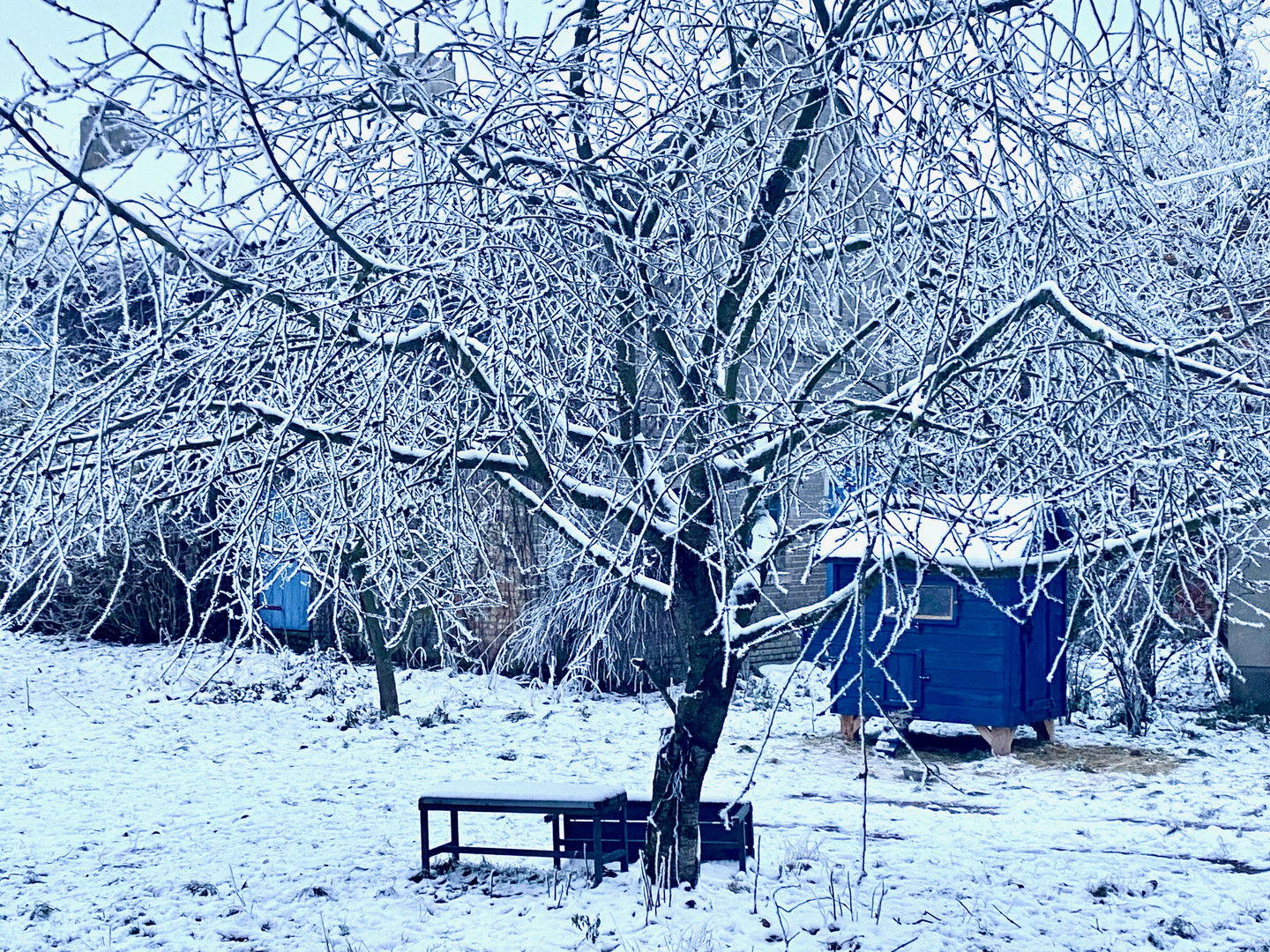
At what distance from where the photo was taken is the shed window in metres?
10.0

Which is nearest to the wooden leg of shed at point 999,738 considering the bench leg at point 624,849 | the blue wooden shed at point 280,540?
the bench leg at point 624,849

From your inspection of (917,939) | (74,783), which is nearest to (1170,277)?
(917,939)

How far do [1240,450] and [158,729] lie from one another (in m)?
10.2

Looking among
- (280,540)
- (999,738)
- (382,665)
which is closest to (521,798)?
(280,540)

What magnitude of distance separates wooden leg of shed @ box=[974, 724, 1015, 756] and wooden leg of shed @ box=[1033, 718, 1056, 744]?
21.0 inches

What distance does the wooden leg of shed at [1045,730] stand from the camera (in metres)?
10.4

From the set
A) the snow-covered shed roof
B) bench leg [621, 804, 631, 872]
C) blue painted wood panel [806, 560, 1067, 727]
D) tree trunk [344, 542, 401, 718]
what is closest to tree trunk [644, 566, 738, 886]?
bench leg [621, 804, 631, 872]

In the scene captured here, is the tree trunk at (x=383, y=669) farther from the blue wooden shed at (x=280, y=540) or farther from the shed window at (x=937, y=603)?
the shed window at (x=937, y=603)

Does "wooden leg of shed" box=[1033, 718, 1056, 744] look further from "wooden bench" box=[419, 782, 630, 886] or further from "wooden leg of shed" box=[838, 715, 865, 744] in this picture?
"wooden bench" box=[419, 782, 630, 886]

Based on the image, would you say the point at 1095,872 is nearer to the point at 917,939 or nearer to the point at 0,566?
the point at 917,939

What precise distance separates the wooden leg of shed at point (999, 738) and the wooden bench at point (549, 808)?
15.0 ft

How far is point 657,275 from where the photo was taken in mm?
4430

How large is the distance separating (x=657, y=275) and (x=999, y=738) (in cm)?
690

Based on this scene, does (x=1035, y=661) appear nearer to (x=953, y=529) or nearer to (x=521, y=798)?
(x=521, y=798)
